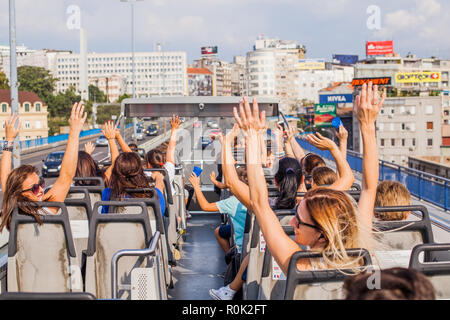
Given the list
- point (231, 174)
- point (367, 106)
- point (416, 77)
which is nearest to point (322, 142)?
point (231, 174)

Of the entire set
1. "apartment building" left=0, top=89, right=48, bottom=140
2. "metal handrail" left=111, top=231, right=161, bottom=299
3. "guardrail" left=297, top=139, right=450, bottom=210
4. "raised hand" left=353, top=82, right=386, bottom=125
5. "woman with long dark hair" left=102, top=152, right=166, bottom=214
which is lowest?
"guardrail" left=297, top=139, right=450, bottom=210

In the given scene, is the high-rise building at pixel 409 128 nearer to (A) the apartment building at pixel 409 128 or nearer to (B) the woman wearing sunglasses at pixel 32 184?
(A) the apartment building at pixel 409 128

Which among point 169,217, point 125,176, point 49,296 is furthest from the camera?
point 169,217

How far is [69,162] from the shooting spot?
4.54 metres

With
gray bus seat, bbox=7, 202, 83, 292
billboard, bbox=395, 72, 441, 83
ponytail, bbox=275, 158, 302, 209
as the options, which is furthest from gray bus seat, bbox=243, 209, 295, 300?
billboard, bbox=395, 72, 441, 83

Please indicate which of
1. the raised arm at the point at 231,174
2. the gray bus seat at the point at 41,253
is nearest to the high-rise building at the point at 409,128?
the gray bus seat at the point at 41,253

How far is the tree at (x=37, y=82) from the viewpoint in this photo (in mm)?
146625

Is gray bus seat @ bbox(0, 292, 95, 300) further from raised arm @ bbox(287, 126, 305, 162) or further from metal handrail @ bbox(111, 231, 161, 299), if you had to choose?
raised arm @ bbox(287, 126, 305, 162)

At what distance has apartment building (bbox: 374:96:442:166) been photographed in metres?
114

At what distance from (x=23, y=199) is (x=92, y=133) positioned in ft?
344

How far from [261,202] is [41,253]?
217cm

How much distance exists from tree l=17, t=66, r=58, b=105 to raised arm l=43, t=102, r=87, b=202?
14807cm

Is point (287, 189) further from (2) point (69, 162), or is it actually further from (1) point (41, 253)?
(1) point (41, 253)
